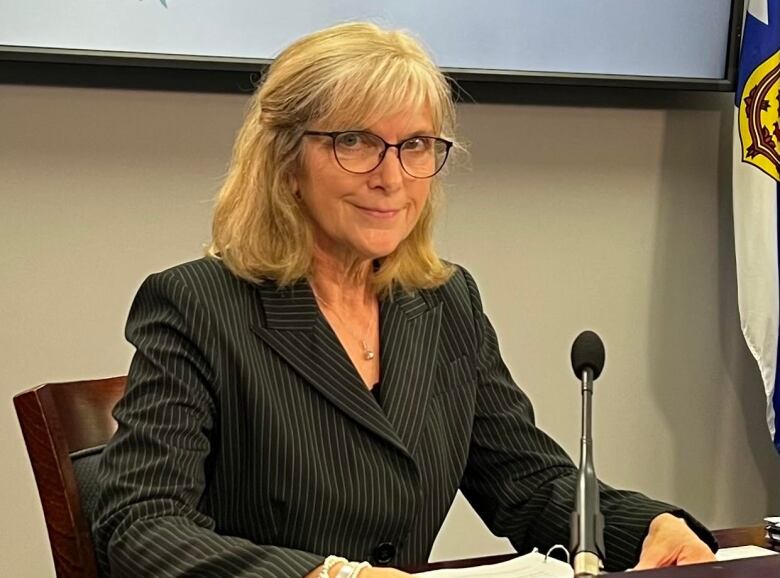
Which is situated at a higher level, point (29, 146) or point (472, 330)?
point (29, 146)

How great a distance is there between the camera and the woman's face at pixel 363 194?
1697 mm

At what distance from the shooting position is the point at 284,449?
5.25 feet

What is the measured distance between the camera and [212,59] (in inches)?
102

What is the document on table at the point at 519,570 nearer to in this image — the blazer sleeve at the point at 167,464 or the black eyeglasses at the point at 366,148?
the blazer sleeve at the point at 167,464

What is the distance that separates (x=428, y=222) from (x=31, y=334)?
1.12m

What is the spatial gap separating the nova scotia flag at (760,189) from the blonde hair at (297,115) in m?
1.44

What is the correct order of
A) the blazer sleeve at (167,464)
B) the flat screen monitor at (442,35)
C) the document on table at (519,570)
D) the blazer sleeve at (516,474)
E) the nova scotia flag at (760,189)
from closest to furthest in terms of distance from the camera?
the blazer sleeve at (167,464) < the document on table at (519,570) < the blazer sleeve at (516,474) < the flat screen monitor at (442,35) < the nova scotia flag at (760,189)

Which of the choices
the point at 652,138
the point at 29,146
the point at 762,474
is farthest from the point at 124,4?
the point at 762,474

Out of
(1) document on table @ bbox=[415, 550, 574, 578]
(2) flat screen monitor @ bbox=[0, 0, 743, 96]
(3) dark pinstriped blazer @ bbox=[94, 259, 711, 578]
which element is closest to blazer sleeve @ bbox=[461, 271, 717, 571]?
(3) dark pinstriped blazer @ bbox=[94, 259, 711, 578]

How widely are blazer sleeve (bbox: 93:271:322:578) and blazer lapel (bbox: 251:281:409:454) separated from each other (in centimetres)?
11

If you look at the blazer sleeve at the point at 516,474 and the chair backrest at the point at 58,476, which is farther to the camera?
the blazer sleeve at the point at 516,474

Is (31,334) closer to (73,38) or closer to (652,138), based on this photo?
(73,38)

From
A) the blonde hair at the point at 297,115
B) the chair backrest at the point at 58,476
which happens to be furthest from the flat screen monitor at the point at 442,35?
the chair backrest at the point at 58,476

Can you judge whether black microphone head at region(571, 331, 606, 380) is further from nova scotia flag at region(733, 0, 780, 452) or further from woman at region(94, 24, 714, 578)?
nova scotia flag at region(733, 0, 780, 452)
